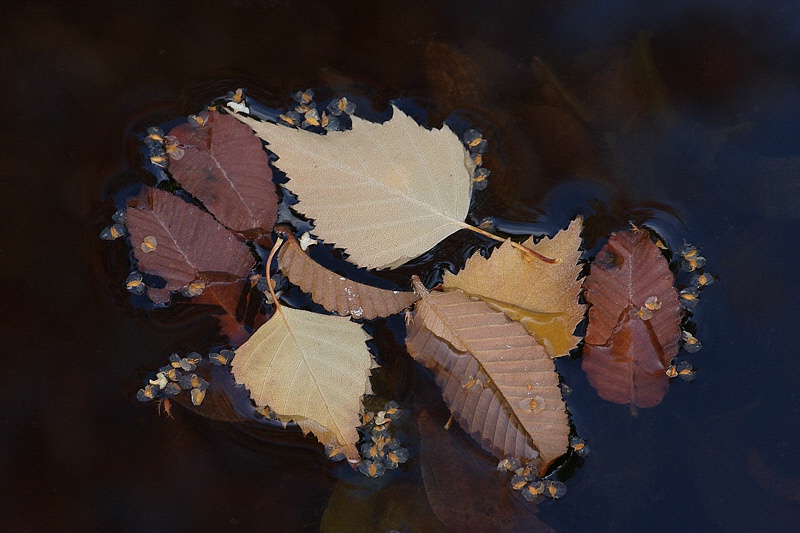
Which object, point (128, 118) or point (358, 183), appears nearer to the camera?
point (358, 183)

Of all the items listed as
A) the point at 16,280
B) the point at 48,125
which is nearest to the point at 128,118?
the point at 48,125

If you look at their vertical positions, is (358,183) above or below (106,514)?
above

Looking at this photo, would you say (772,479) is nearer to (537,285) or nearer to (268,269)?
(537,285)

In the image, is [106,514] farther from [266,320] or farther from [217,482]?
[266,320]

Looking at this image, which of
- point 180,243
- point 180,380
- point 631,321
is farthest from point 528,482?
point 180,243

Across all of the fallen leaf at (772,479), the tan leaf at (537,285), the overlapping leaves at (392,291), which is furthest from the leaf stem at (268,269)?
the fallen leaf at (772,479)

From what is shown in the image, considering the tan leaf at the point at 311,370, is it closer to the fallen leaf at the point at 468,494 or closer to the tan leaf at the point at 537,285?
the fallen leaf at the point at 468,494

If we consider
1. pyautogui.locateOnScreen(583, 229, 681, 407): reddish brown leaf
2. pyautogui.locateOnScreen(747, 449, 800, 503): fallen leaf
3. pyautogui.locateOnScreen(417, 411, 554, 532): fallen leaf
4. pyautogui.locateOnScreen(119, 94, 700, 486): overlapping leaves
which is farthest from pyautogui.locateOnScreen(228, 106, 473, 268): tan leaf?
pyautogui.locateOnScreen(747, 449, 800, 503): fallen leaf
